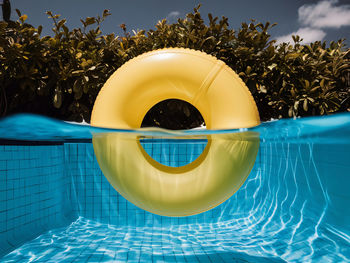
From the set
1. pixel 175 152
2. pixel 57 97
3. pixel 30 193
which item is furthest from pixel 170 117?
pixel 30 193

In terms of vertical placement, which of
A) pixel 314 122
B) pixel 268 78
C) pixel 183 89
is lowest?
pixel 314 122

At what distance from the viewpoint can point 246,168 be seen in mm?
2830

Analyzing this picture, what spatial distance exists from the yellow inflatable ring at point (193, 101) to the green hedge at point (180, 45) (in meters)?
3.10

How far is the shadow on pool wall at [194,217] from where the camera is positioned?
442 cm

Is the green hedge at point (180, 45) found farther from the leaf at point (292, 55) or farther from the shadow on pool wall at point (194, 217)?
the shadow on pool wall at point (194, 217)

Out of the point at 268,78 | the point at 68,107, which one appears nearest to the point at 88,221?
the point at 68,107

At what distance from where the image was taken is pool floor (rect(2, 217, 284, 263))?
4145 mm

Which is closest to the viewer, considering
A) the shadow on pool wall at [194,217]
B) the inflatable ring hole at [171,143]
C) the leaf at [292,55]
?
the shadow on pool wall at [194,217]

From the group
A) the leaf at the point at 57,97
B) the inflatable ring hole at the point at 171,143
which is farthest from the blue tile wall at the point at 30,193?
the inflatable ring hole at the point at 171,143

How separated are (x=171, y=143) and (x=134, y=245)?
93.5 inches

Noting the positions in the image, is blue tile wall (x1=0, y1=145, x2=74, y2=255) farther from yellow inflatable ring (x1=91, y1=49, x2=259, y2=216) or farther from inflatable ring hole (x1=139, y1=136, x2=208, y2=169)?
yellow inflatable ring (x1=91, y1=49, x2=259, y2=216)

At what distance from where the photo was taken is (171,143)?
6395 mm

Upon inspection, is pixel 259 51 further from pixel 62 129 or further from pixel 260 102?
pixel 62 129

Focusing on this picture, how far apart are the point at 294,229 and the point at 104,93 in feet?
14.3
